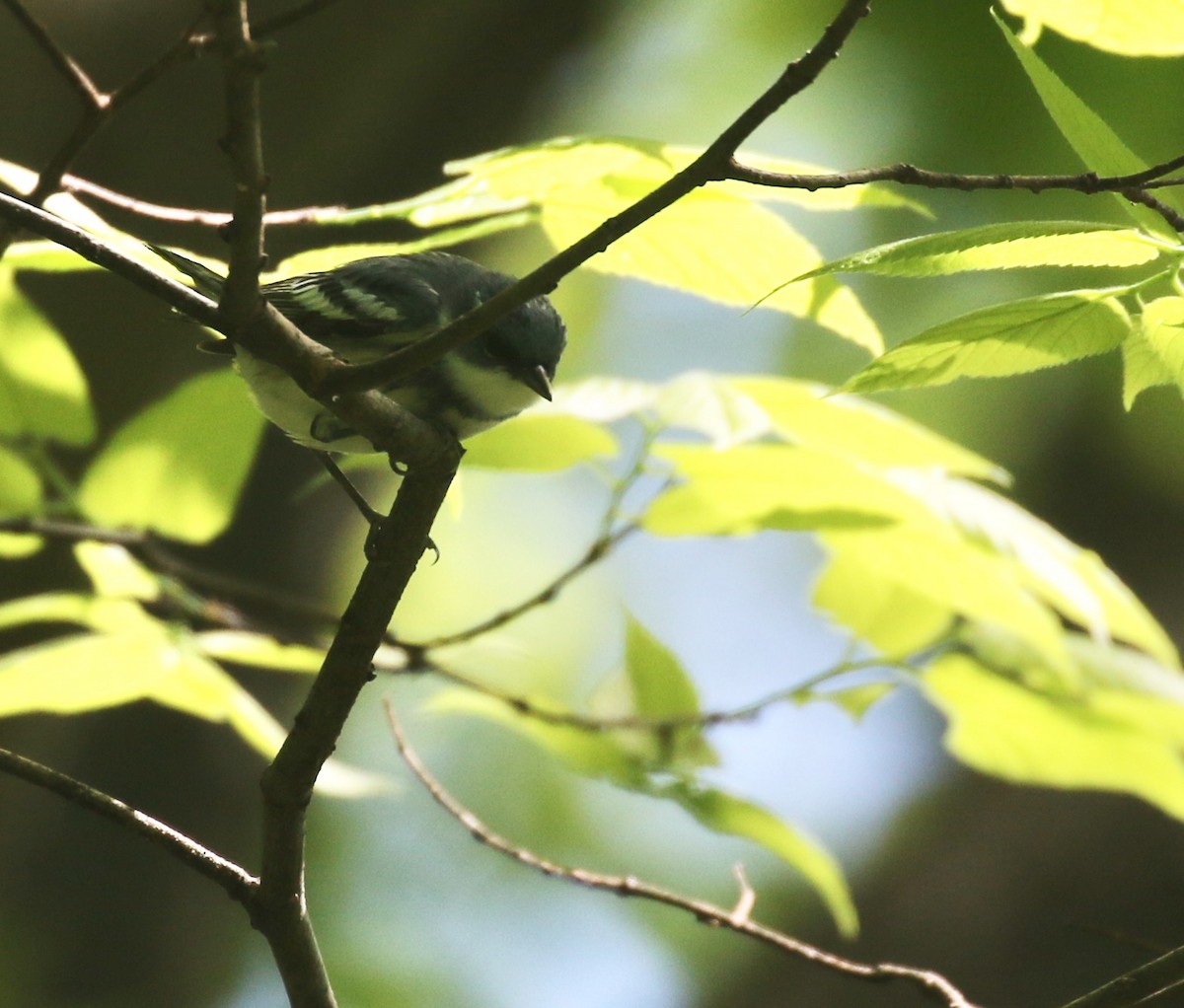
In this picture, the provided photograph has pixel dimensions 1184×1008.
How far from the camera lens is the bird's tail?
1089 millimetres

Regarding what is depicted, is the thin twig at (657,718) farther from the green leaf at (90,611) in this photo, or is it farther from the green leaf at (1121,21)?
the green leaf at (1121,21)

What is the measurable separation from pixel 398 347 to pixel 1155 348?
0.89 metres

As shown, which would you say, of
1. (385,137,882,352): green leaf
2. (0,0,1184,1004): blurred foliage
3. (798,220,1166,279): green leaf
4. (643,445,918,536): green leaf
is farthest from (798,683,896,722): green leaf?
(798,220,1166,279): green leaf

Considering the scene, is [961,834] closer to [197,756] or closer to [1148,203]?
[197,756]

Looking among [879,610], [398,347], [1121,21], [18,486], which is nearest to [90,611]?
[18,486]

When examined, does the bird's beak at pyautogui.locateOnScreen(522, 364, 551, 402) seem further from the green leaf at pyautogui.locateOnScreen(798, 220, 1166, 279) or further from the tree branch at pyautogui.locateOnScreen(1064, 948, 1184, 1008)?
the tree branch at pyautogui.locateOnScreen(1064, 948, 1184, 1008)

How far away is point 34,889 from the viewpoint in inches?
99.0

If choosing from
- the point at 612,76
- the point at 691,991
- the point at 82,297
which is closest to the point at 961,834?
the point at 691,991

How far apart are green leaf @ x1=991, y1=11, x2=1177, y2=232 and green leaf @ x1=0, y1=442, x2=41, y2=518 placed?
1.18m

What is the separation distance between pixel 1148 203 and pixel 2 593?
201 centimetres

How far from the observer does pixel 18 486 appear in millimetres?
1476

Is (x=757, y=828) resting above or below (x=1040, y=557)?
below

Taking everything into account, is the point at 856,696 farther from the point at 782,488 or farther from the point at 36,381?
the point at 36,381

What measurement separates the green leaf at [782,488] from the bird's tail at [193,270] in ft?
1.68
